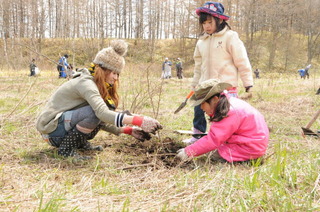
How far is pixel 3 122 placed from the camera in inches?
143

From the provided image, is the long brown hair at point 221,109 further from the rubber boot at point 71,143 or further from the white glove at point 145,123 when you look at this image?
the rubber boot at point 71,143

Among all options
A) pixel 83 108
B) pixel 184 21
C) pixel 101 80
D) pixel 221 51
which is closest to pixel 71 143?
pixel 83 108

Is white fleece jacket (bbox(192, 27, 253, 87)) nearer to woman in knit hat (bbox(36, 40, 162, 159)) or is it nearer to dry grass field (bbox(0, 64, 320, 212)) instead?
dry grass field (bbox(0, 64, 320, 212))

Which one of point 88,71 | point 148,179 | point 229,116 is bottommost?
point 148,179

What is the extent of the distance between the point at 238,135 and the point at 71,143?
1.51 metres

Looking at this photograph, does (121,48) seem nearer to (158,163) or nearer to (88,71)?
(88,71)

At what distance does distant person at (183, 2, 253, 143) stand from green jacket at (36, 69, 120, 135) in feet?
3.81

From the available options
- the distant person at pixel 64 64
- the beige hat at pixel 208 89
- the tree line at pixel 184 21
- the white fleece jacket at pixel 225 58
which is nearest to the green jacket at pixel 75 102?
the beige hat at pixel 208 89

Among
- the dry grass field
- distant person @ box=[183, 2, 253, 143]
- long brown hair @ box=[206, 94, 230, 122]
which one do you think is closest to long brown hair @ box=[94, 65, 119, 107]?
the dry grass field

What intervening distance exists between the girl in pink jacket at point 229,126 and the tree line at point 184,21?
2341 cm

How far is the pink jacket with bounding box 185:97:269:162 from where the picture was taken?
7.04 feet

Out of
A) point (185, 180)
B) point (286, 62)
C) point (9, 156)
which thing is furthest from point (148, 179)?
point (286, 62)

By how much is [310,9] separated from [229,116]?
38.2 metres

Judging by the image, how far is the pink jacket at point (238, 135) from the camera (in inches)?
84.4
